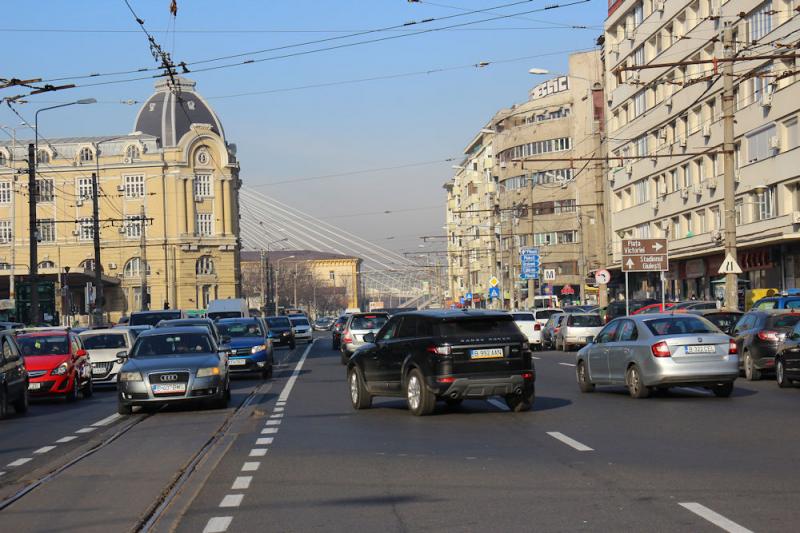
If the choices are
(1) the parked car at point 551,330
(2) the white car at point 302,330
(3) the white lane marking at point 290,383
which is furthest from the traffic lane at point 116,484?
(2) the white car at point 302,330

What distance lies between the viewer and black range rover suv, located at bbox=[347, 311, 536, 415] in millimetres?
17047

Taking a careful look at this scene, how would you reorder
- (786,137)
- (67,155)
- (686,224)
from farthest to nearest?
(67,155), (686,224), (786,137)

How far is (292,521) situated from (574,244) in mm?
95048

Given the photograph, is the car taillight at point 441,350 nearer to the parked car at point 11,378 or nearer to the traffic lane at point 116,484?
the traffic lane at point 116,484

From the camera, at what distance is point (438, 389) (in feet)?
55.8

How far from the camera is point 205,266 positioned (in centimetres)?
11212

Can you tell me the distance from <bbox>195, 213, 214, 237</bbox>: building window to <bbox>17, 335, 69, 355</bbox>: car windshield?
287 ft

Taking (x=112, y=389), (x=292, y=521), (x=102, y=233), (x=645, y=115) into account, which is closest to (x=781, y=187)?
(x=645, y=115)

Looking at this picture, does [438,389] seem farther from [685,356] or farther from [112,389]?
[112,389]

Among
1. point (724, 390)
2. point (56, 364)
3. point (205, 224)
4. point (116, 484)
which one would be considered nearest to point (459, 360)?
point (724, 390)

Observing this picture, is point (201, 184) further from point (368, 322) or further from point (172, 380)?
point (172, 380)

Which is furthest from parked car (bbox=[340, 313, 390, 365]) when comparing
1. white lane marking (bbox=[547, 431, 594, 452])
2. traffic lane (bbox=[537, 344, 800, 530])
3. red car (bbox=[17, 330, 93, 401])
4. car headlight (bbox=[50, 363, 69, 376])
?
white lane marking (bbox=[547, 431, 594, 452])

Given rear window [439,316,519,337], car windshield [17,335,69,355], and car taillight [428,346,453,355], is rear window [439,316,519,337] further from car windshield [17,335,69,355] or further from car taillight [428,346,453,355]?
car windshield [17,335,69,355]

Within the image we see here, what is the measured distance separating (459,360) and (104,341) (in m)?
15.7
